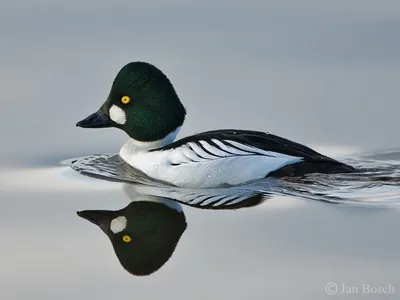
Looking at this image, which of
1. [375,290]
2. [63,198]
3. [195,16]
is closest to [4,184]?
[63,198]

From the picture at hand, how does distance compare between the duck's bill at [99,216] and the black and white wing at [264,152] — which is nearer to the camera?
the duck's bill at [99,216]

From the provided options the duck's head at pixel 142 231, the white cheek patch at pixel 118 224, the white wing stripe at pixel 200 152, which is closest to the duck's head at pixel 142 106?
the white wing stripe at pixel 200 152

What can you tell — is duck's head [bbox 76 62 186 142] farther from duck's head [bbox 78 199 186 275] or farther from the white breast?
duck's head [bbox 78 199 186 275]

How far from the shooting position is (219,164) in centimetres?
1046

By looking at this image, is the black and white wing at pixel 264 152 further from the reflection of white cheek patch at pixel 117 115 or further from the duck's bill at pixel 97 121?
the duck's bill at pixel 97 121

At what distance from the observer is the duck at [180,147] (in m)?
10.4

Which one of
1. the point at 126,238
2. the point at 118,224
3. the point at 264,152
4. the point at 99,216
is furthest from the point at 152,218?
the point at 264,152

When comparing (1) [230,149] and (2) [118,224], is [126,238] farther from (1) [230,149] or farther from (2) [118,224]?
(1) [230,149]

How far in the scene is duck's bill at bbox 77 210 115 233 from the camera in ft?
29.6

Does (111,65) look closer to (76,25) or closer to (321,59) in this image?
(76,25)

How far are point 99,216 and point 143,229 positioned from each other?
543mm

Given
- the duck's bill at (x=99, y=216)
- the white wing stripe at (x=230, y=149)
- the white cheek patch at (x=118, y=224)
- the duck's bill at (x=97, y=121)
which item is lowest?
the white cheek patch at (x=118, y=224)

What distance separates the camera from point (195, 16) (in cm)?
1498

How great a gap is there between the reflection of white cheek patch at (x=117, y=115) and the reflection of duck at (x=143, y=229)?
1.27m
